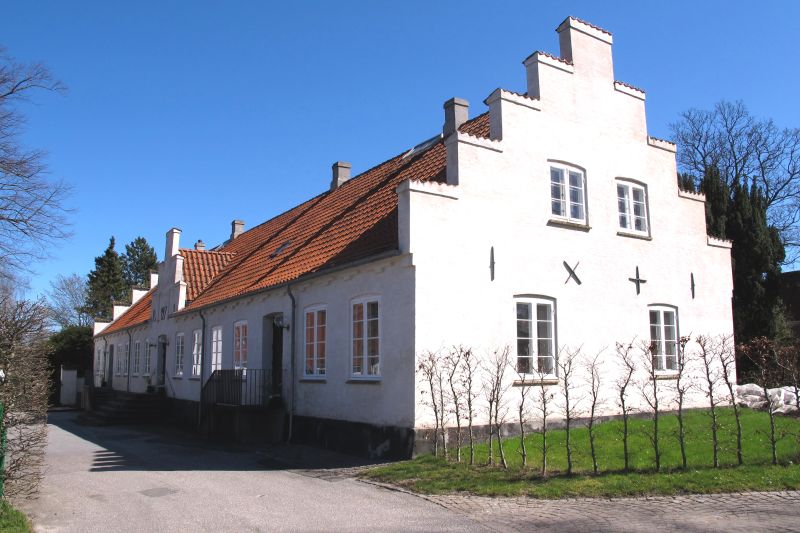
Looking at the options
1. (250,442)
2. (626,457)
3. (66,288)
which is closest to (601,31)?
(626,457)

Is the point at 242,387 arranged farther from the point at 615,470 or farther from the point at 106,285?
the point at 106,285

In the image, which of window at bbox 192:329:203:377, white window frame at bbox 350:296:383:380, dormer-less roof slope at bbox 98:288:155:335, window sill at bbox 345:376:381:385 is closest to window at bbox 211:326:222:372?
window at bbox 192:329:203:377

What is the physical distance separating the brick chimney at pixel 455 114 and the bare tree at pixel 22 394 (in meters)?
12.3

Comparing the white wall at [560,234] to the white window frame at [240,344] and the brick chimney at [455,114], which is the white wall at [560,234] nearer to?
the brick chimney at [455,114]

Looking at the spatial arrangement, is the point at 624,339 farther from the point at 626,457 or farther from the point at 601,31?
the point at 601,31

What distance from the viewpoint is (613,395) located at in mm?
14906

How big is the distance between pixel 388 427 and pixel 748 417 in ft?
27.7

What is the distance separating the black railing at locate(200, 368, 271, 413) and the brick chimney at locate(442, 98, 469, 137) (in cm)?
840

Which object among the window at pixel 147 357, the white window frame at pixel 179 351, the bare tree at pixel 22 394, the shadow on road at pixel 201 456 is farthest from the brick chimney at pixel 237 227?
the bare tree at pixel 22 394

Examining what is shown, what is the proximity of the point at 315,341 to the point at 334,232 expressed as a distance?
125 inches

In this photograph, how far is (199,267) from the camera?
2559 cm

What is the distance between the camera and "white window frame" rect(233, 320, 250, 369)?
19125 millimetres

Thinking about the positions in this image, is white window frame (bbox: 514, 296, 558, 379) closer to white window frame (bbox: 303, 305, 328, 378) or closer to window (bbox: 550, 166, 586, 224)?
window (bbox: 550, 166, 586, 224)

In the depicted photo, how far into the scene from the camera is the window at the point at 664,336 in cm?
1592
